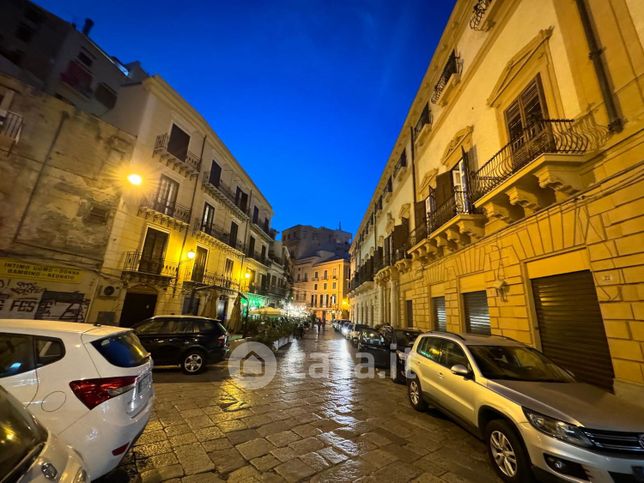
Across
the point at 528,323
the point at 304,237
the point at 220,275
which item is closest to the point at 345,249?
the point at 304,237

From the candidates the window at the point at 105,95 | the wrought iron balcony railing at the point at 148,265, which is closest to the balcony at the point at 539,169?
the wrought iron balcony railing at the point at 148,265

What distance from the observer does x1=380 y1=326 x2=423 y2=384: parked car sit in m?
7.89

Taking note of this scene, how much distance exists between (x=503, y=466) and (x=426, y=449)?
103 centimetres

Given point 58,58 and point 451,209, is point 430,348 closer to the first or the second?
point 451,209

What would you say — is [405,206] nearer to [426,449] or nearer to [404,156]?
[404,156]

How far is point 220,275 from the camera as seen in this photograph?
65.9 ft

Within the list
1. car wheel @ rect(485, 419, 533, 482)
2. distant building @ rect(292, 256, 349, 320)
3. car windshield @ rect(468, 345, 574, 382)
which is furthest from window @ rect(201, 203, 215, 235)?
distant building @ rect(292, 256, 349, 320)

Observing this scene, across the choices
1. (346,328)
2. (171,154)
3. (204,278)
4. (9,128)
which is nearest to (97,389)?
(9,128)

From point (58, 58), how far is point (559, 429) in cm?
2558

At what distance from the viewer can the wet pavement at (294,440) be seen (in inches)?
125

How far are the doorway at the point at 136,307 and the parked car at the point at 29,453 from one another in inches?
555

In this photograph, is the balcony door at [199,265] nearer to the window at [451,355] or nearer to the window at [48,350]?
the window at [48,350]

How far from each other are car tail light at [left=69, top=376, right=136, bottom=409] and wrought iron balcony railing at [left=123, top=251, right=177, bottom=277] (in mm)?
12658

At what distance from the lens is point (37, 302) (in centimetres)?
1063
